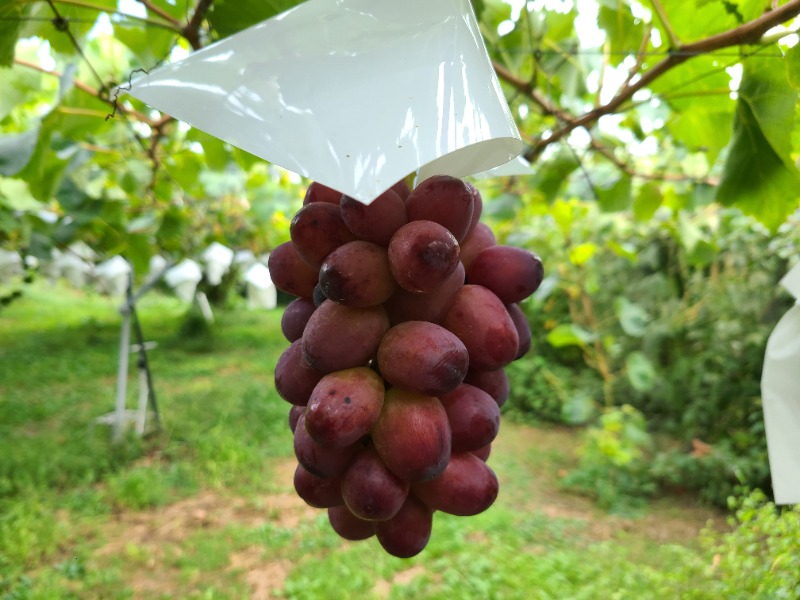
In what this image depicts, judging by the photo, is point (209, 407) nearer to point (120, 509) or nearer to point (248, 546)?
point (120, 509)

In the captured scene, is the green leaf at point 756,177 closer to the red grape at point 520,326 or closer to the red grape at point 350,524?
the red grape at point 520,326

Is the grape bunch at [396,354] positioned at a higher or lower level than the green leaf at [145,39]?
lower

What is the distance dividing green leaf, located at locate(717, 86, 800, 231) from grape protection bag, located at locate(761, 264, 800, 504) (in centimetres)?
29

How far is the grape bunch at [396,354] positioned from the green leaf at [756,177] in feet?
2.11

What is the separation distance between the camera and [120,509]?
349 centimetres

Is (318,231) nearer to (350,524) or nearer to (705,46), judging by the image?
(350,524)

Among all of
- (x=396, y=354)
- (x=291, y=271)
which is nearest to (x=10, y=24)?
(x=291, y=271)

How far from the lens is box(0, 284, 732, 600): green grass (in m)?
2.70

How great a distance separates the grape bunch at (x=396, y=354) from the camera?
0.61m

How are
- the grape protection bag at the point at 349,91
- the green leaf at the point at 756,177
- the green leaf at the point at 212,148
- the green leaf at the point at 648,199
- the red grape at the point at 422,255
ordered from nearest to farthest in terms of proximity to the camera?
1. the grape protection bag at the point at 349,91
2. the red grape at the point at 422,255
3. the green leaf at the point at 756,177
4. the green leaf at the point at 212,148
5. the green leaf at the point at 648,199

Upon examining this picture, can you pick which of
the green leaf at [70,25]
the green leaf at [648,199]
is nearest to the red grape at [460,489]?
the green leaf at [70,25]

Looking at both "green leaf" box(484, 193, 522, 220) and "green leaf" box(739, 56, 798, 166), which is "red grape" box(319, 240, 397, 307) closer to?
"green leaf" box(739, 56, 798, 166)

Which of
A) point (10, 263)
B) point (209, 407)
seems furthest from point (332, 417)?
point (209, 407)

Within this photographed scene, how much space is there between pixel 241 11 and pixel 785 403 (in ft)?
3.64
